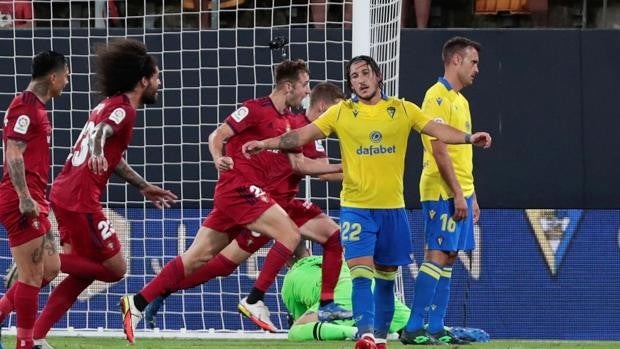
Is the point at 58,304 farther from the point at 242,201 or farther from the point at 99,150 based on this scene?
the point at 242,201

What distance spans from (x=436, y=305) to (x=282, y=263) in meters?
1.47

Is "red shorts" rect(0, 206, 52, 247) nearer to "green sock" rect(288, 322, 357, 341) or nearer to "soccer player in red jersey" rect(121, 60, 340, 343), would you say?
"soccer player in red jersey" rect(121, 60, 340, 343)

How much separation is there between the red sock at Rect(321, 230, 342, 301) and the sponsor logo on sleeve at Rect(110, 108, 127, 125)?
2.84 metres

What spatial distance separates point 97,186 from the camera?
33.9 feet

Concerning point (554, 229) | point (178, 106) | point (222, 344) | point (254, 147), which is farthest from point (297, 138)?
point (554, 229)

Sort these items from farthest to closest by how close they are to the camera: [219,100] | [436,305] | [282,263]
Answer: [219,100], [282,263], [436,305]

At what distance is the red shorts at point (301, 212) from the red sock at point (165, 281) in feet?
5.14

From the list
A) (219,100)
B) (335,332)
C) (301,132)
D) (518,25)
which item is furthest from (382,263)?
(518,25)

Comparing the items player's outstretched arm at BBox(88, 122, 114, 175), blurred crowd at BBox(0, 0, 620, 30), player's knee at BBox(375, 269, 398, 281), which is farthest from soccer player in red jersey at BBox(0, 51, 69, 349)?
blurred crowd at BBox(0, 0, 620, 30)

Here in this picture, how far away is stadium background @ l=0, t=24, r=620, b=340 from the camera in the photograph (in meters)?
15.3

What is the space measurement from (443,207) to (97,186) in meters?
2.41

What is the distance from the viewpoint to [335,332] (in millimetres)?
11727

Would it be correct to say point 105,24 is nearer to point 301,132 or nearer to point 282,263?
point 282,263

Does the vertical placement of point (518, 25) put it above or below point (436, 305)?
above
